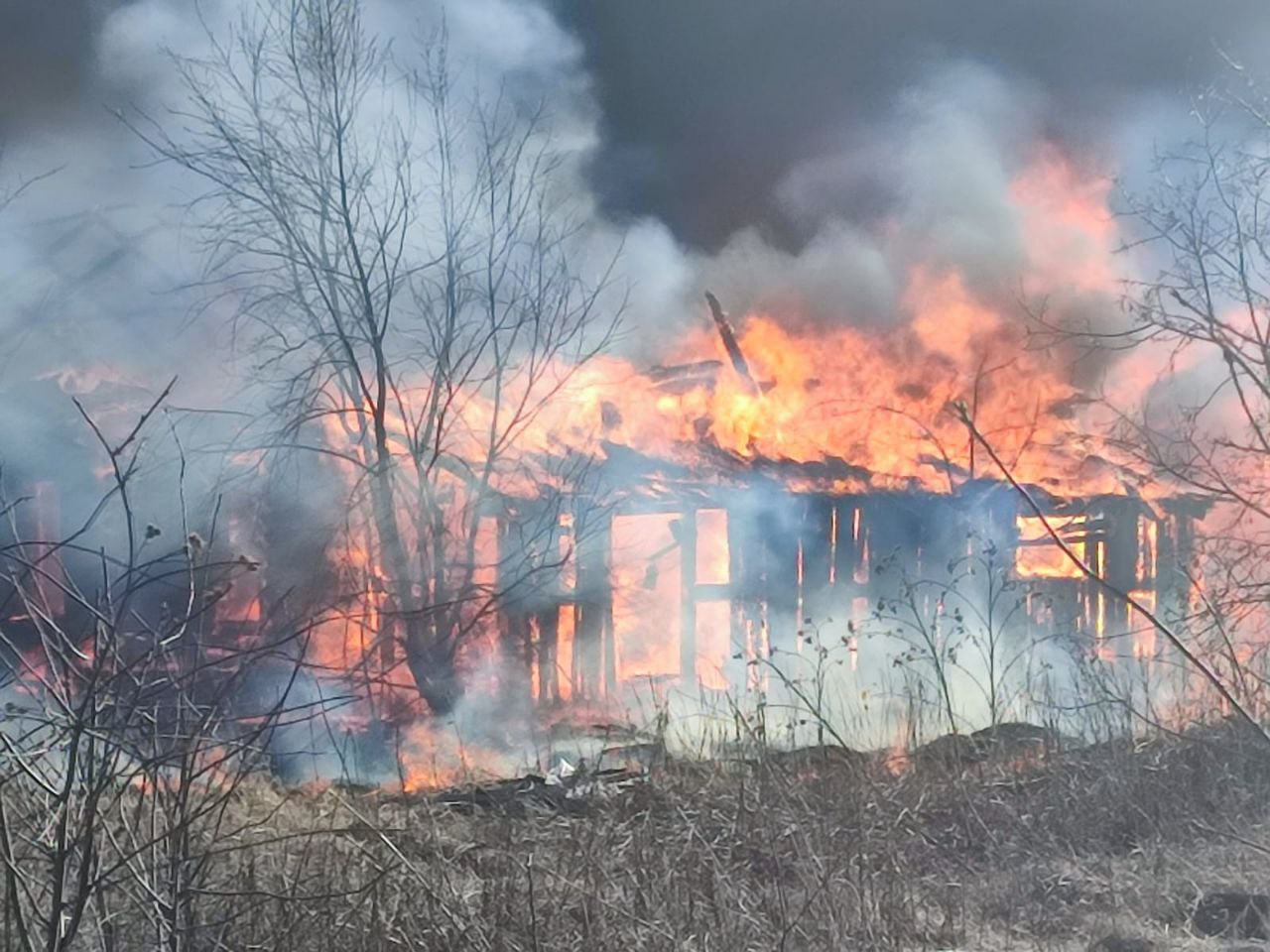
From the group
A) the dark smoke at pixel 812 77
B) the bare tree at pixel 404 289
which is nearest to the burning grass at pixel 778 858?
the bare tree at pixel 404 289

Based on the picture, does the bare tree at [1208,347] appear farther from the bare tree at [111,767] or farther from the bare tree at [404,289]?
the bare tree at [111,767]

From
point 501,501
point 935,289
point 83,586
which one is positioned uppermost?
point 935,289

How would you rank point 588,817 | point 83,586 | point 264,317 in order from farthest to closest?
point 264,317 → point 83,586 → point 588,817

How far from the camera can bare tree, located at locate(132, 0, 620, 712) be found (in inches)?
357

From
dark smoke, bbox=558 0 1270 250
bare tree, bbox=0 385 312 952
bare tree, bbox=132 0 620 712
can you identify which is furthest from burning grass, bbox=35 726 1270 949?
dark smoke, bbox=558 0 1270 250

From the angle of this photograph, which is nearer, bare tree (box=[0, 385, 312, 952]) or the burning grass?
bare tree (box=[0, 385, 312, 952])

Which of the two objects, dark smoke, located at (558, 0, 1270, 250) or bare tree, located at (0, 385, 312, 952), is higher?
dark smoke, located at (558, 0, 1270, 250)

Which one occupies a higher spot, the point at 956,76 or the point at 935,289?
the point at 956,76

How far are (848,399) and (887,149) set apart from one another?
2311 mm

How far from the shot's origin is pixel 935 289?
10.6 m

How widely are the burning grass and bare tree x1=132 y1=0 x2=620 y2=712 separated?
2373mm

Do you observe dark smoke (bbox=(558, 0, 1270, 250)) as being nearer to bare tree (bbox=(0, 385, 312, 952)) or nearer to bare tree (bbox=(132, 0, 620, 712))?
bare tree (bbox=(132, 0, 620, 712))

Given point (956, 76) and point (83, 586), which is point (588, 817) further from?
point (956, 76)

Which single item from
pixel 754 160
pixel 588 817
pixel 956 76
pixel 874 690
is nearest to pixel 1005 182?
pixel 956 76
